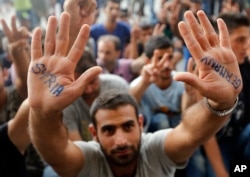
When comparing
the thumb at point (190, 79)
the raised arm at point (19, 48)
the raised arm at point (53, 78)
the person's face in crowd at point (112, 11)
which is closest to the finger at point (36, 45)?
the raised arm at point (53, 78)

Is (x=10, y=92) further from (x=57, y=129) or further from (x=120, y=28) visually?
(x=120, y=28)

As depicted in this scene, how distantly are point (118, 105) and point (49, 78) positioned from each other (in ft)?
0.99

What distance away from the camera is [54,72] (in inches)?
30.4

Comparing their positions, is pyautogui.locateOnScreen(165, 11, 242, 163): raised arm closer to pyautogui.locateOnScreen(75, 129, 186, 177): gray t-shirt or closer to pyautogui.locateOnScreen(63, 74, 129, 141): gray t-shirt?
pyautogui.locateOnScreen(75, 129, 186, 177): gray t-shirt

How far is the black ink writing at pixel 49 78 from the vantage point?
2.50 ft

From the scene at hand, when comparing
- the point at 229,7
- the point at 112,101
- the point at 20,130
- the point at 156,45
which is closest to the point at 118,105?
the point at 112,101

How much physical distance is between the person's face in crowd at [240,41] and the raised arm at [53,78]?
697mm

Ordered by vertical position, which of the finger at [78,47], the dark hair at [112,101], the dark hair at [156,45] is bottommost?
the dark hair at [156,45]

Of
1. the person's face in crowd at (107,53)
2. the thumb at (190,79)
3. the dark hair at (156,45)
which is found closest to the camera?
the thumb at (190,79)

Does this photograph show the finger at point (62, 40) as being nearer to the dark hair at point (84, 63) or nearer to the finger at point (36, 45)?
the finger at point (36, 45)

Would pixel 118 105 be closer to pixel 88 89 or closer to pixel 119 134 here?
pixel 119 134

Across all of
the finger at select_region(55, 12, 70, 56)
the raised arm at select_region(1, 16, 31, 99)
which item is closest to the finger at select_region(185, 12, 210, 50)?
the finger at select_region(55, 12, 70, 56)

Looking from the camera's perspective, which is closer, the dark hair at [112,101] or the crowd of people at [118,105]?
the crowd of people at [118,105]

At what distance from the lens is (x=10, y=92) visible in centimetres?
134
